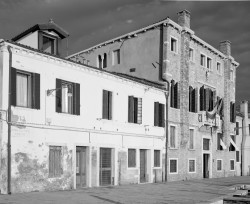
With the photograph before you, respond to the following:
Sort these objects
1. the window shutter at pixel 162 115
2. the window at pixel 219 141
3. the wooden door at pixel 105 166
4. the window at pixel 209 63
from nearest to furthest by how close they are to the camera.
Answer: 1. the wooden door at pixel 105 166
2. the window shutter at pixel 162 115
3. the window at pixel 209 63
4. the window at pixel 219 141

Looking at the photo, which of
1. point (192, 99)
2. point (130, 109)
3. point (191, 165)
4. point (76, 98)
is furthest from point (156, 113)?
point (76, 98)

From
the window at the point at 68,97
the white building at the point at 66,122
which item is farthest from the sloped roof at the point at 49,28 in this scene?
the window at the point at 68,97

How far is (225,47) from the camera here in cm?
3675

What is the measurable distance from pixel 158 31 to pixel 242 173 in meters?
19.7

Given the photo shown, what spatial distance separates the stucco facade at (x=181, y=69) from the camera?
27.3 meters

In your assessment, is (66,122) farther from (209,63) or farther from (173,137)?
(209,63)

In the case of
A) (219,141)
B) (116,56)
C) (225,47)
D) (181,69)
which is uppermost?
(225,47)

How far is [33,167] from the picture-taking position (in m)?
16.4

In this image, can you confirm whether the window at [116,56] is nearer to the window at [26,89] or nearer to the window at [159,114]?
the window at [159,114]

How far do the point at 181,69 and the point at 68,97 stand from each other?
478 inches

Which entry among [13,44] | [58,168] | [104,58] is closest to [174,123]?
[104,58]

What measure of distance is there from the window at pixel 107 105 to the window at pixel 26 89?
483 centimetres

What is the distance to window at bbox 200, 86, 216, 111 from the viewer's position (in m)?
31.3

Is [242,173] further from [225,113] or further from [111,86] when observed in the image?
[111,86]
